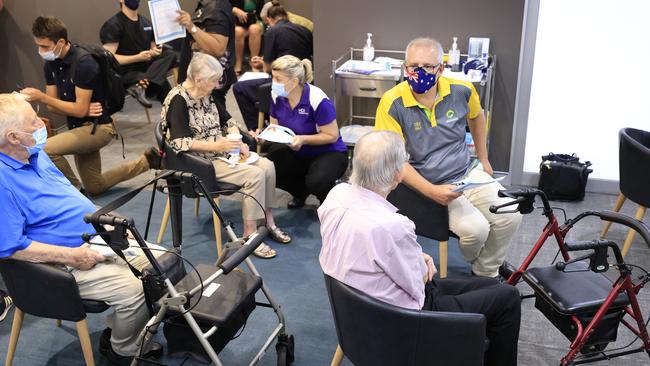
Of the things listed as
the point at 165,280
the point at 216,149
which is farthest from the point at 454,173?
the point at 165,280

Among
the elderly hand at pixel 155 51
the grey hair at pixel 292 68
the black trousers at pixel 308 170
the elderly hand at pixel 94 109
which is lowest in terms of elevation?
the black trousers at pixel 308 170

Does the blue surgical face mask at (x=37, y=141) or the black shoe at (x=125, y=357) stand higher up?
the blue surgical face mask at (x=37, y=141)

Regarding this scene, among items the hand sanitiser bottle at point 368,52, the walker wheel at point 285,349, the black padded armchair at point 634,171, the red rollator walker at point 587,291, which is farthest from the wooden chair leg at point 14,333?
the black padded armchair at point 634,171

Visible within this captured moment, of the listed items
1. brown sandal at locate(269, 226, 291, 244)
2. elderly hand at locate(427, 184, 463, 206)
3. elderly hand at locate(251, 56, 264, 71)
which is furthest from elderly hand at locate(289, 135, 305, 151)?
elderly hand at locate(251, 56, 264, 71)

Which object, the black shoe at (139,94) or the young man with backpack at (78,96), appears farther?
the black shoe at (139,94)

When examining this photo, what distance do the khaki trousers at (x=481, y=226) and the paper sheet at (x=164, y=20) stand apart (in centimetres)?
274

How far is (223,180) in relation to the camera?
4.18 metres

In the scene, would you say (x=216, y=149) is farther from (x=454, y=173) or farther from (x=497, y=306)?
(x=497, y=306)

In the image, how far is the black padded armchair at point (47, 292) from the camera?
2.78 meters

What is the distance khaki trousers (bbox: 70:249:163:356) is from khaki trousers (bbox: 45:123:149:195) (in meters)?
2.06

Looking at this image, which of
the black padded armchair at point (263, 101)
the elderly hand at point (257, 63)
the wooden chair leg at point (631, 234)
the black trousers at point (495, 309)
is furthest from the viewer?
the elderly hand at point (257, 63)

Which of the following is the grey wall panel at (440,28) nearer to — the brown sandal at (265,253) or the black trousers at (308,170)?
the black trousers at (308,170)

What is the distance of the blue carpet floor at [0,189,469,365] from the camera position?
3.29 metres

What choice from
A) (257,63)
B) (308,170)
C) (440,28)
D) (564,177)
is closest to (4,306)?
(308,170)
